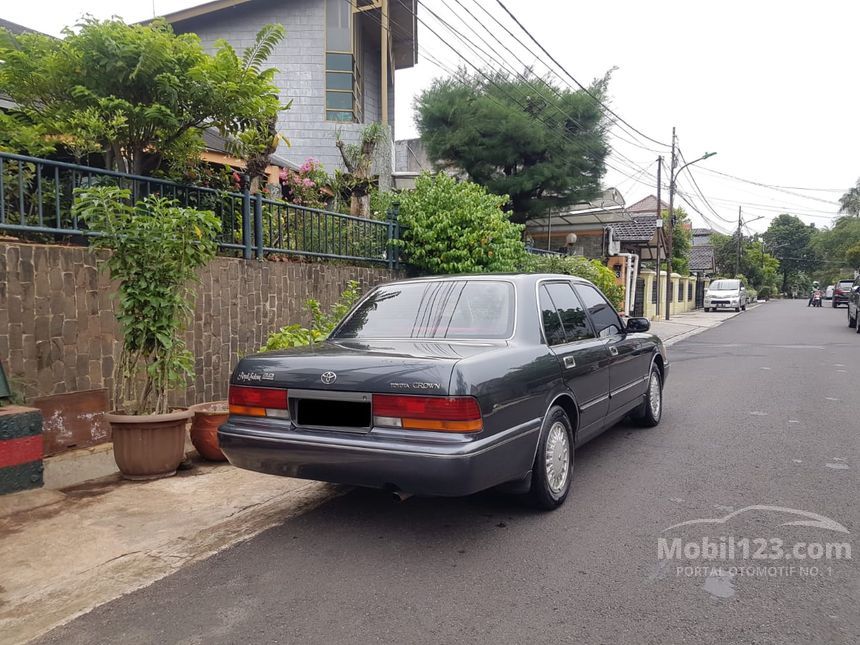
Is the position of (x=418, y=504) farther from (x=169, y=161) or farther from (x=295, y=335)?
(x=169, y=161)

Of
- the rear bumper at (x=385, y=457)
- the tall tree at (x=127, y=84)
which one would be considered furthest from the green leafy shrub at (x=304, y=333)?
the tall tree at (x=127, y=84)

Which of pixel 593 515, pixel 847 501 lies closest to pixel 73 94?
pixel 593 515

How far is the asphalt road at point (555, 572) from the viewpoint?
9.21 ft

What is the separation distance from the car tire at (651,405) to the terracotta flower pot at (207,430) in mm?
4018

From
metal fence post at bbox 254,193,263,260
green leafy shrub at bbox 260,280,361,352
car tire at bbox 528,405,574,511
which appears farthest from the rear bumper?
metal fence post at bbox 254,193,263,260

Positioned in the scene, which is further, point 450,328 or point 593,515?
point 450,328

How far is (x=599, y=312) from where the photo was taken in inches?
222

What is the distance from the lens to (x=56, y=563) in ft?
11.6

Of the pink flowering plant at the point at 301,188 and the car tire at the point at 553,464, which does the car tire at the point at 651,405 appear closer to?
the car tire at the point at 553,464

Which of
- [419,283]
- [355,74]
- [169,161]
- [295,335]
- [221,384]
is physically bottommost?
[221,384]

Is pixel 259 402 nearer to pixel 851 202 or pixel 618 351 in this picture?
pixel 618 351

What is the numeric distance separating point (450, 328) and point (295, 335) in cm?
224

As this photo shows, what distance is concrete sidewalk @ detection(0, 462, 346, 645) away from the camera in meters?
3.18

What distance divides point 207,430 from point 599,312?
3.51 m
